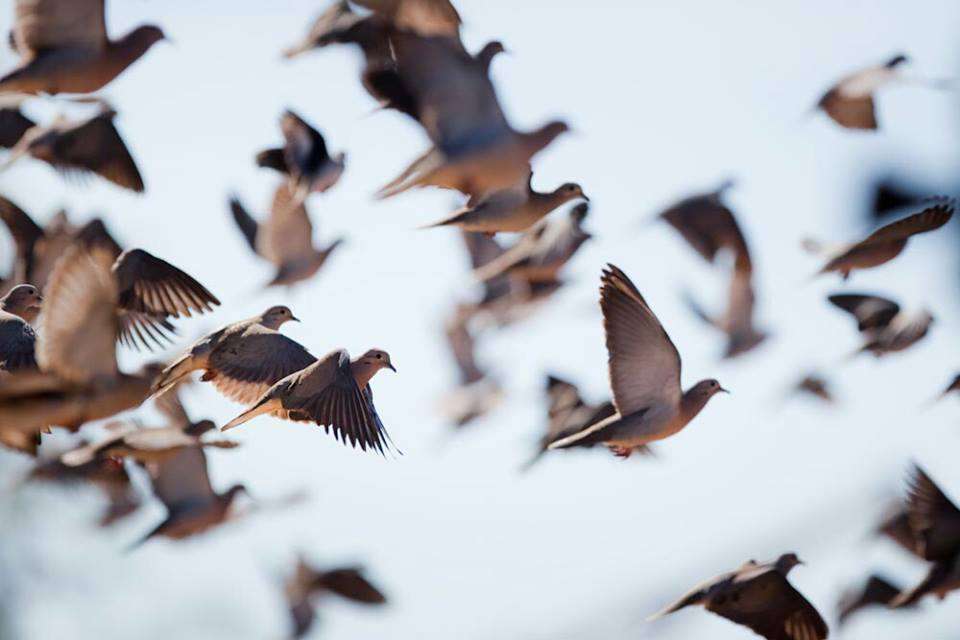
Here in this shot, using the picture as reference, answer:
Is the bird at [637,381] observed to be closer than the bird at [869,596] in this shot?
Yes

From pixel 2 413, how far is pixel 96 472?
2640 millimetres

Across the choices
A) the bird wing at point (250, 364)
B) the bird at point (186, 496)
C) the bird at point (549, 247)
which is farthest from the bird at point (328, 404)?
the bird at point (549, 247)

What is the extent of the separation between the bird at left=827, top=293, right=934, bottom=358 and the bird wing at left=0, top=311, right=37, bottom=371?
5228 millimetres

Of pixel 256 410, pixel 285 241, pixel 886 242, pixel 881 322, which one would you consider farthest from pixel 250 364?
pixel 285 241

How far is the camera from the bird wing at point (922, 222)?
7.70 m

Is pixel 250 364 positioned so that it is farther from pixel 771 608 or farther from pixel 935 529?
pixel 935 529

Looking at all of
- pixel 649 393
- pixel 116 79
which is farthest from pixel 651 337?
pixel 116 79

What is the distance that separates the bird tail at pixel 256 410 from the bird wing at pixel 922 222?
2.88m

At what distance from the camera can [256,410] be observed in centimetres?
666

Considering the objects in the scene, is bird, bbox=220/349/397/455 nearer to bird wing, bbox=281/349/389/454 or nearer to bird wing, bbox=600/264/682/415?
bird wing, bbox=281/349/389/454

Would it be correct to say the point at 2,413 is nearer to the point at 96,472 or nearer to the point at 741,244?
the point at 96,472

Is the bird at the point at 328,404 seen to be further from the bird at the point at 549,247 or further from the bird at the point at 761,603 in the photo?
the bird at the point at 549,247

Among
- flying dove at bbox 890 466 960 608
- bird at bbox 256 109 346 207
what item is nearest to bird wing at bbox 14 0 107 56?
bird at bbox 256 109 346 207

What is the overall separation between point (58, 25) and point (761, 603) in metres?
4.01
